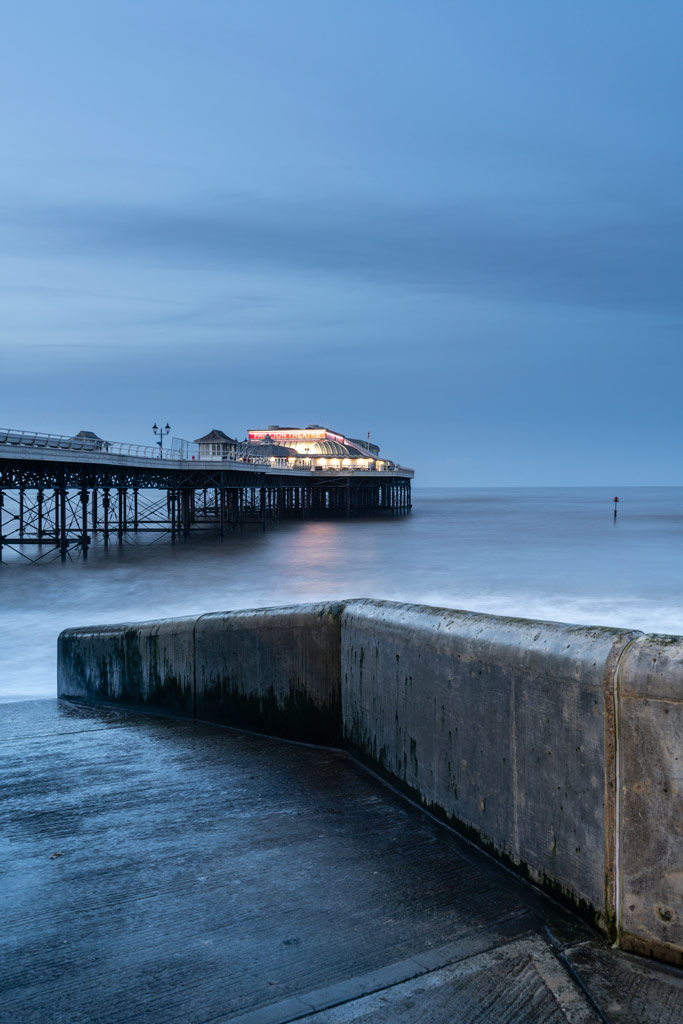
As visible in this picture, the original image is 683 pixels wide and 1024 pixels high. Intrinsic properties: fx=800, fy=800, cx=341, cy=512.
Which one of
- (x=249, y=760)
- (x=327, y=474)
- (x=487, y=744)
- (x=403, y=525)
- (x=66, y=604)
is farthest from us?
(x=327, y=474)

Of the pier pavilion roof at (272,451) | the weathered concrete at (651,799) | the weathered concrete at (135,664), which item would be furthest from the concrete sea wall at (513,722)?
the pier pavilion roof at (272,451)

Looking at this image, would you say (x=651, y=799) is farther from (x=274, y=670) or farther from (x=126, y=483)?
(x=126, y=483)

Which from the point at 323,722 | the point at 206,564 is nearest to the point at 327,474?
the point at 206,564

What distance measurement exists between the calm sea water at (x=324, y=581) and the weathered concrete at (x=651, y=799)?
10.2 metres

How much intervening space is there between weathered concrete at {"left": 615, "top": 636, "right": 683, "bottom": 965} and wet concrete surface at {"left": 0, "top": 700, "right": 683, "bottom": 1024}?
0.44 ft

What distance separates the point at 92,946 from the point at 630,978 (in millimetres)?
1675

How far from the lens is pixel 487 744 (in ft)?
10.5

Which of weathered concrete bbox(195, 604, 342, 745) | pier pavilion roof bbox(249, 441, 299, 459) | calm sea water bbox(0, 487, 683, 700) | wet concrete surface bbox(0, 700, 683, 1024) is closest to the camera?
wet concrete surface bbox(0, 700, 683, 1024)

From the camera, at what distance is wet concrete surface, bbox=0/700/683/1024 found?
2.28 metres

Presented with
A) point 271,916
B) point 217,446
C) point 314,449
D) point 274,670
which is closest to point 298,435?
point 314,449

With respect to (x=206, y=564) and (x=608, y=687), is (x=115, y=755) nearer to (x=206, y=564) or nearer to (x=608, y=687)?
(x=608, y=687)

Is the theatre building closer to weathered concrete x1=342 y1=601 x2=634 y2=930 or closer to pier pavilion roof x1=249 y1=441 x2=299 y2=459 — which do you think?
pier pavilion roof x1=249 y1=441 x2=299 y2=459

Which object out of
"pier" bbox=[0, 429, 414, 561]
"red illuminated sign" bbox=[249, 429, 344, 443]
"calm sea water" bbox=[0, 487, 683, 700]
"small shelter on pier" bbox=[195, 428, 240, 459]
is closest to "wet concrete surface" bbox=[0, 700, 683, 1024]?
"calm sea water" bbox=[0, 487, 683, 700]

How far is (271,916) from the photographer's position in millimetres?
2742
